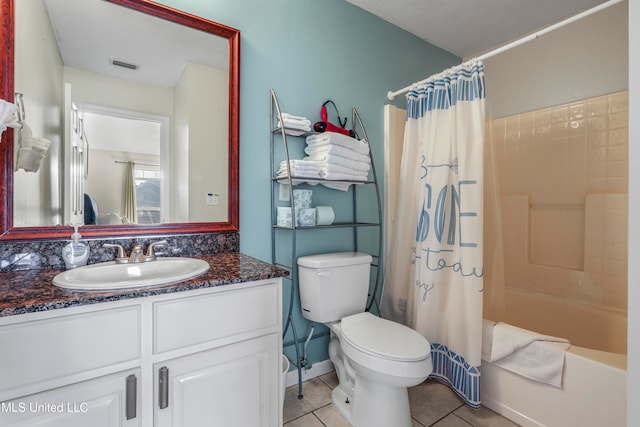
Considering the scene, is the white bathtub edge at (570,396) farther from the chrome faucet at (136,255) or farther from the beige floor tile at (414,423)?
the chrome faucet at (136,255)

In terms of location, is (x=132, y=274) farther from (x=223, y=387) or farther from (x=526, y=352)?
(x=526, y=352)

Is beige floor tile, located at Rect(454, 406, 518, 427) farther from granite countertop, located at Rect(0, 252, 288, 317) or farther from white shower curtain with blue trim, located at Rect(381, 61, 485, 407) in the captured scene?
granite countertop, located at Rect(0, 252, 288, 317)

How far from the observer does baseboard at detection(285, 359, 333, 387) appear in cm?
182

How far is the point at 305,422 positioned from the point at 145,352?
3.17ft

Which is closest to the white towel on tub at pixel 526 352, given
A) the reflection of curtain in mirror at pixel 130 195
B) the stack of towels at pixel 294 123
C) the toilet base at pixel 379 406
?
the toilet base at pixel 379 406

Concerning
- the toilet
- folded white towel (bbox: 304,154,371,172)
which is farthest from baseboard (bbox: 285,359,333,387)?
folded white towel (bbox: 304,154,371,172)

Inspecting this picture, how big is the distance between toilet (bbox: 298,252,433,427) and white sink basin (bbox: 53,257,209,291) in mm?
676

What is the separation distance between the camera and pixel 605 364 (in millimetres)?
1254

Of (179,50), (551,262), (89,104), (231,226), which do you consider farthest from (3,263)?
(551,262)

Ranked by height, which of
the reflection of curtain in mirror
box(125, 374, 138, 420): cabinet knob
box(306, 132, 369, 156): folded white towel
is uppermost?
box(306, 132, 369, 156): folded white towel

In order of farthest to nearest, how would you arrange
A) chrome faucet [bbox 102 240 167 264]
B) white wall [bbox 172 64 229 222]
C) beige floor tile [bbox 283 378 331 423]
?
beige floor tile [bbox 283 378 331 423] → white wall [bbox 172 64 229 222] → chrome faucet [bbox 102 240 167 264]

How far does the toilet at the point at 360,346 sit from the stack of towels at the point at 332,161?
472 millimetres

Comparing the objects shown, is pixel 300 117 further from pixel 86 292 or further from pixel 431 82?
pixel 86 292

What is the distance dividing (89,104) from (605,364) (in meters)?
2.42
